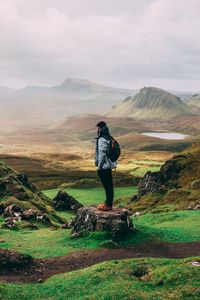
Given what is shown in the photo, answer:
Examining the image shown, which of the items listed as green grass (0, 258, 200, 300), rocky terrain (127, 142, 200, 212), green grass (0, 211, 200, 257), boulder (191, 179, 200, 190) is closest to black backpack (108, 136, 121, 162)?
green grass (0, 211, 200, 257)

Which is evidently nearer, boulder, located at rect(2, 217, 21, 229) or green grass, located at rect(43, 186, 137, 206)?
boulder, located at rect(2, 217, 21, 229)

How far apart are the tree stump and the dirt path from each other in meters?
1.79

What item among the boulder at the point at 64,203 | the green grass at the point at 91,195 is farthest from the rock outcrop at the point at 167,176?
the boulder at the point at 64,203

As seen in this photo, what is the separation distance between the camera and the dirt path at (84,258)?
73.4ft

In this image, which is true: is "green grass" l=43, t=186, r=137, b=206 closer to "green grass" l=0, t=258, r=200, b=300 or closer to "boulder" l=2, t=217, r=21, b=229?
"boulder" l=2, t=217, r=21, b=229

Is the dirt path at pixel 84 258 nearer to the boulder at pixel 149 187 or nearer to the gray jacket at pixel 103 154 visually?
the gray jacket at pixel 103 154

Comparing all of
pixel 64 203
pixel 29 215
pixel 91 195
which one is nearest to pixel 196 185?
pixel 64 203

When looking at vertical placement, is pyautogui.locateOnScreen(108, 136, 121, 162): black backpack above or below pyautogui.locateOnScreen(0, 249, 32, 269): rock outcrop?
above

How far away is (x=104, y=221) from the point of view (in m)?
27.9

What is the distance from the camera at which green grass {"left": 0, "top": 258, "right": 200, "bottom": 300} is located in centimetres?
1794

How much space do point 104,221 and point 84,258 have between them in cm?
385

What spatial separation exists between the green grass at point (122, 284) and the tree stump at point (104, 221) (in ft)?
17.3

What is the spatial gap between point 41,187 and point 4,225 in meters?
80.7

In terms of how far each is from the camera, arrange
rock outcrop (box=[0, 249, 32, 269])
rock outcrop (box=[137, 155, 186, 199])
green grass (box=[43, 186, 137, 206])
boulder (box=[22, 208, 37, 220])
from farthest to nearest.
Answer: green grass (box=[43, 186, 137, 206]) < rock outcrop (box=[137, 155, 186, 199]) < boulder (box=[22, 208, 37, 220]) < rock outcrop (box=[0, 249, 32, 269])
